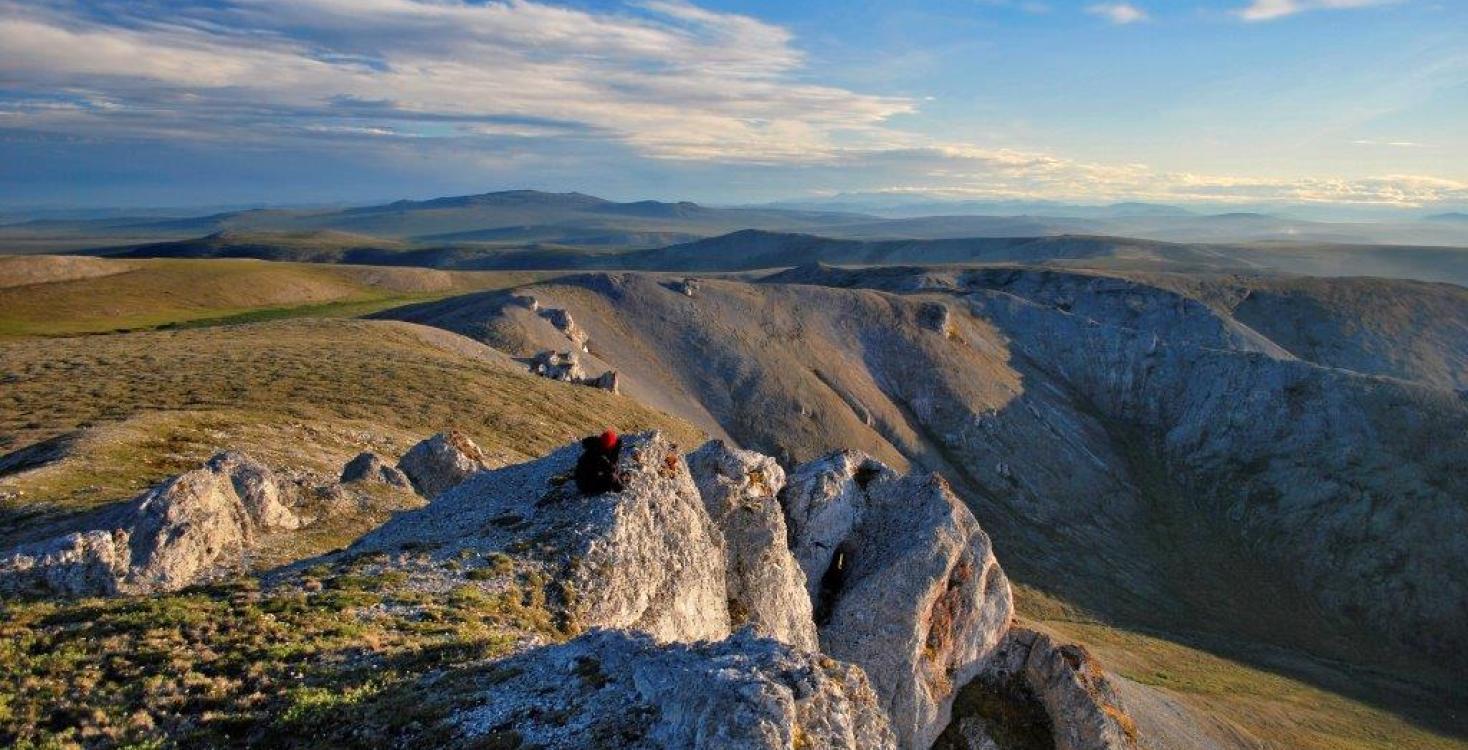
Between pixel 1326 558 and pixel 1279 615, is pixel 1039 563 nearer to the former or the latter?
pixel 1279 615

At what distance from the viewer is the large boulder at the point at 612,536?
2175 cm

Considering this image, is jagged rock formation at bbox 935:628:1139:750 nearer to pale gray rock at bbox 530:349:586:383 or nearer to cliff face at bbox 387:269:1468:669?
pale gray rock at bbox 530:349:586:383

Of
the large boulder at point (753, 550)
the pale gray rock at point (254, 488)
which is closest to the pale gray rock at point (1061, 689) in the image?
the large boulder at point (753, 550)

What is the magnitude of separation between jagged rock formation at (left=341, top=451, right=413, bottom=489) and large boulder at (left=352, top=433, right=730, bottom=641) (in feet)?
23.8

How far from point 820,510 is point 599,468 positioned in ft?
37.9

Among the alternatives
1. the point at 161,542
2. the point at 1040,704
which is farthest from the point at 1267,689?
the point at 161,542

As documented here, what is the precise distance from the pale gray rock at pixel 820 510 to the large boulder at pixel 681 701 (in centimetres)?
1597

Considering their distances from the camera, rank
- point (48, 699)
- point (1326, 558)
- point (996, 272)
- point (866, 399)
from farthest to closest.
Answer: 1. point (996, 272)
2. point (866, 399)
3. point (1326, 558)
4. point (48, 699)

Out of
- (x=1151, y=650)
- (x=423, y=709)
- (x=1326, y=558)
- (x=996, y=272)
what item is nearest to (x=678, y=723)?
(x=423, y=709)

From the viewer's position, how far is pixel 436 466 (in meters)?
35.0

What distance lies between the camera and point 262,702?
570 inches

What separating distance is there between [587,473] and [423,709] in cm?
1055

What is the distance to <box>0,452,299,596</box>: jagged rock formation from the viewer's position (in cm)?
2022

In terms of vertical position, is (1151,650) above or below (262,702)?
below
